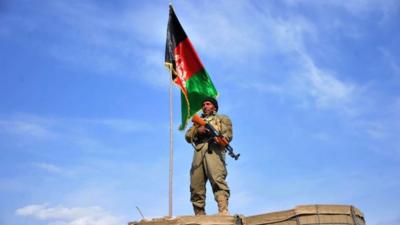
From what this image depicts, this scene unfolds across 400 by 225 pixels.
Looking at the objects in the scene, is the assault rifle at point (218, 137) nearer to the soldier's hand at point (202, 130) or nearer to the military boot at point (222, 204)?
the soldier's hand at point (202, 130)

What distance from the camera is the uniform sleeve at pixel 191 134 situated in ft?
25.8

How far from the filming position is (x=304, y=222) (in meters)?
5.45

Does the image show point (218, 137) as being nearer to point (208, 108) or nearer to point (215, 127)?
point (215, 127)

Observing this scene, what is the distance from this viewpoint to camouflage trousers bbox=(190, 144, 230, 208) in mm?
7297

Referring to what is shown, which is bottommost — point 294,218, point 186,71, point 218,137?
point 294,218

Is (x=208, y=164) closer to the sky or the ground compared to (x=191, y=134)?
closer to the ground

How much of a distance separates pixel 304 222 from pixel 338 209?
57 centimetres

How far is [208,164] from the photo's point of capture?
24.4 ft

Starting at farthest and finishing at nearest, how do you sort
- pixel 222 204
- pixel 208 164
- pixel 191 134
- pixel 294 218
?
pixel 191 134, pixel 208 164, pixel 222 204, pixel 294 218

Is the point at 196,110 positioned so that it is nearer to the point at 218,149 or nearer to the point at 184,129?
the point at 184,129

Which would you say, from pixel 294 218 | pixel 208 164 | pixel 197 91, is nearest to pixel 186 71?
pixel 197 91

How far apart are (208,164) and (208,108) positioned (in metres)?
1.27

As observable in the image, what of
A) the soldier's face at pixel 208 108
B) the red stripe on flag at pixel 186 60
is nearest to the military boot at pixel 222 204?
the soldier's face at pixel 208 108

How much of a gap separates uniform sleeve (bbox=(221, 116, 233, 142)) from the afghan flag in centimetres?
125
